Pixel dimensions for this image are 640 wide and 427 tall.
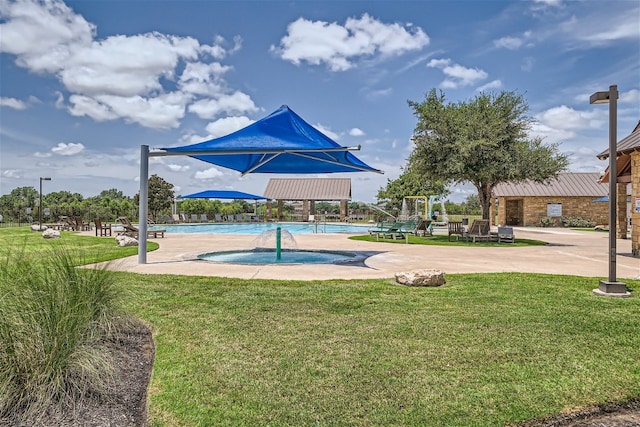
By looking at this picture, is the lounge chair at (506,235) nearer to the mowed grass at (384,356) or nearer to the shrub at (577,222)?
the mowed grass at (384,356)

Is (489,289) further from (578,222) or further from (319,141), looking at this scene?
(578,222)

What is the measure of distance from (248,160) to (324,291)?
7.27m

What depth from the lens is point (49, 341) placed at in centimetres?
297

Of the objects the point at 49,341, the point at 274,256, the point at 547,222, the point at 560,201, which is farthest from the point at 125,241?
the point at 560,201

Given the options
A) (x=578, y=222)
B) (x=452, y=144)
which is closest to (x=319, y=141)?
(x=452, y=144)

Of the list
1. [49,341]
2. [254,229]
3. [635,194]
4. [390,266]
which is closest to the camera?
[49,341]

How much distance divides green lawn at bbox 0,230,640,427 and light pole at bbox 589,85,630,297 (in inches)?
11.1

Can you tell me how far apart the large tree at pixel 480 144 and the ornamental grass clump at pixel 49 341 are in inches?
546

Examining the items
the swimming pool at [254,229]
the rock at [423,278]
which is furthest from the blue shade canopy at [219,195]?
the rock at [423,278]

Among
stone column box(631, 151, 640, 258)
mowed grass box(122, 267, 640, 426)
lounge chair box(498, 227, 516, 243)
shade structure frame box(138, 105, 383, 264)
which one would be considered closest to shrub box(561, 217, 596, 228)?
lounge chair box(498, 227, 516, 243)

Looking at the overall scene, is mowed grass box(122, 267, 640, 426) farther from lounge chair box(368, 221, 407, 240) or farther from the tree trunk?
the tree trunk

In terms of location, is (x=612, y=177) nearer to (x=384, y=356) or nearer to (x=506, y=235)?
(x=384, y=356)

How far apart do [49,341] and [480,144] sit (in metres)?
15.0

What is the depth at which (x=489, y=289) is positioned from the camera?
6320mm
